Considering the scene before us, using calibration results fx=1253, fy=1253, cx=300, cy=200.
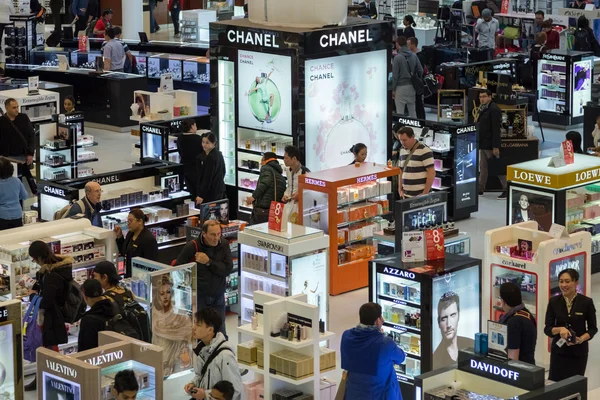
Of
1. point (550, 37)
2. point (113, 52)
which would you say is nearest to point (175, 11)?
point (113, 52)

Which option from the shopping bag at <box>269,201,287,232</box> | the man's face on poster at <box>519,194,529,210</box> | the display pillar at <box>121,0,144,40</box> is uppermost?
the display pillar at <box>121,0,144,40</box>

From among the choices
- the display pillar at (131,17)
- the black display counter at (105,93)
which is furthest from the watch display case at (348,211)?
the display pillar at (131,17)

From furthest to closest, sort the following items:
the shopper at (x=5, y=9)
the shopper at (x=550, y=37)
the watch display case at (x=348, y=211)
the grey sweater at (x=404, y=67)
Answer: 1. the shopper at (x=5, y=9)
2. the shopper at (x=550, y=37)
3. the grey sweater at (x=404, y=67)
4. the watch display case at (x=348, y=211)

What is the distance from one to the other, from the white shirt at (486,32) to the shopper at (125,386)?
21.2 meters

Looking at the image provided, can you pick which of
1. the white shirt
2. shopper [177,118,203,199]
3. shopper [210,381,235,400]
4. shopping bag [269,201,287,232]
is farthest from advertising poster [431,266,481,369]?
the white shirt

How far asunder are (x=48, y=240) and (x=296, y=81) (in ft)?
16.9

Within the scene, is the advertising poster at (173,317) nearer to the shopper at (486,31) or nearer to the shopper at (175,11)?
the shopper at (486,31)

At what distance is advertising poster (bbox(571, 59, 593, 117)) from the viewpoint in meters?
22.0

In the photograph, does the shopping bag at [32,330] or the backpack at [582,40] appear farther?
the backpack at [582,40]

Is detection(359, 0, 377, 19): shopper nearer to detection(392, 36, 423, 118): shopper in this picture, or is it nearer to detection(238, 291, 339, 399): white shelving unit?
detection(392, 36, 423, 118): shopper

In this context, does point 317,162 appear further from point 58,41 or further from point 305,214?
point 58,41

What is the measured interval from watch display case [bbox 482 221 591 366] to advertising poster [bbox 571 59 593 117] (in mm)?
10619

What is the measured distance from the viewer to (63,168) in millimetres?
17984

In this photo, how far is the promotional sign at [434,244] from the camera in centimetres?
1088
